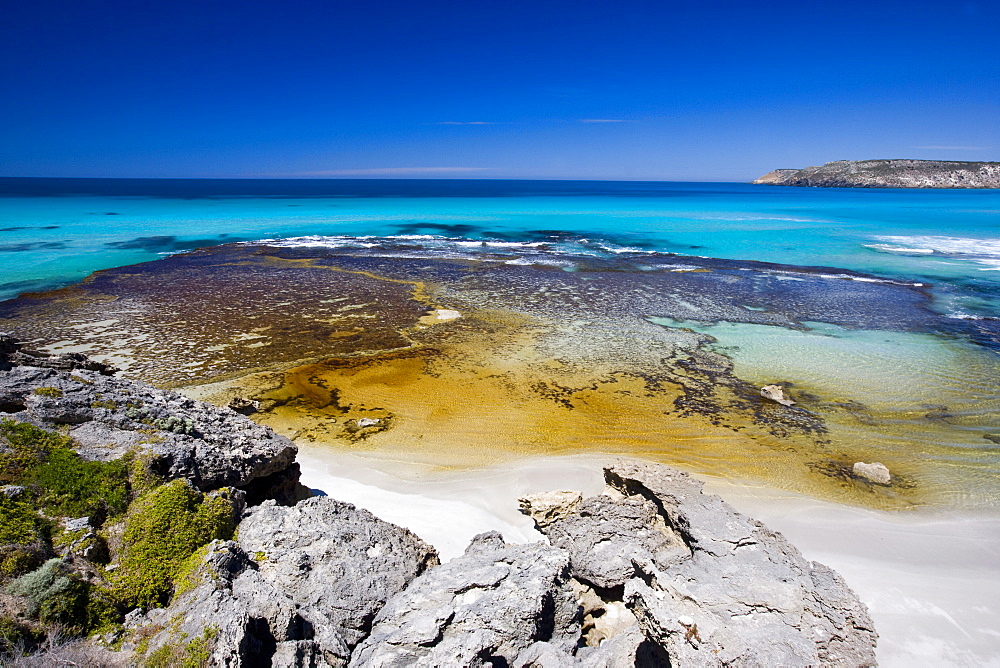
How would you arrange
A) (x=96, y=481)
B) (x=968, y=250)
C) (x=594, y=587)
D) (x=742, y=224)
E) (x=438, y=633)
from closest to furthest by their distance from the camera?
1. (x=438, y=633)
2. (x=96, y=481)
3. (x=594, y=587)
4. (x=968, y=250)
5. (x=742, y=224)

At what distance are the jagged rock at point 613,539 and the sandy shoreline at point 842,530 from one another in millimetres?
1209

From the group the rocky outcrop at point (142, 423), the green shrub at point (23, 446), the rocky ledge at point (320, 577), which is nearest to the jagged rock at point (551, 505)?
the rocky ledge at point (320, 577)

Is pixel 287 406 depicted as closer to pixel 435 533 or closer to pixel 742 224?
pixel 435 533

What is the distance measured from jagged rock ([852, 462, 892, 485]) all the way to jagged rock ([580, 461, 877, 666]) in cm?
511

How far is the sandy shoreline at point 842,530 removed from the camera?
6.09 m

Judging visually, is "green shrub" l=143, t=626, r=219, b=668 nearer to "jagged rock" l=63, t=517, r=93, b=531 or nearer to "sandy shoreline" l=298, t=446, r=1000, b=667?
"jagged rock" l=63, t=517, r=93, b=531

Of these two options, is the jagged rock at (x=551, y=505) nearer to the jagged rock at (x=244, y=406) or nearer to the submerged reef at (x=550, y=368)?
the submerged reef at (x=550, y=368)

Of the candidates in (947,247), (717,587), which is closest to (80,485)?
(717,587)

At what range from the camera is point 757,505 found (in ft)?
29.0

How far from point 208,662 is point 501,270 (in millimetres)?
27425

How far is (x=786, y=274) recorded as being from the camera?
3091 centimetres

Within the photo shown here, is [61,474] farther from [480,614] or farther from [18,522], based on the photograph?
[480,614]

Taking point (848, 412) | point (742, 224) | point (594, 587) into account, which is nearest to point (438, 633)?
point (594, 587)

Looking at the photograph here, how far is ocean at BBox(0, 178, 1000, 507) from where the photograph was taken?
11977 mm
